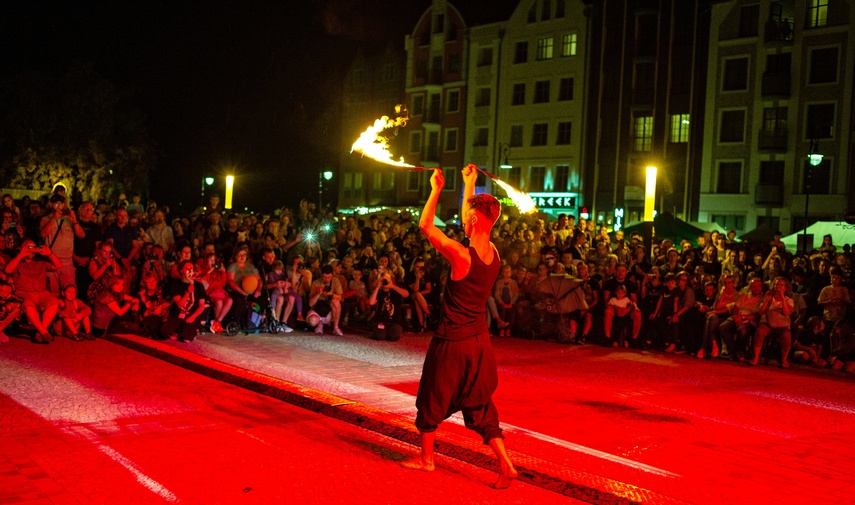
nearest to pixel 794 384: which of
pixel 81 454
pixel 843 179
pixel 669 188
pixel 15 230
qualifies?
pixel 81 454

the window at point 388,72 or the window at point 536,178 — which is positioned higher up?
the window at point 388,72

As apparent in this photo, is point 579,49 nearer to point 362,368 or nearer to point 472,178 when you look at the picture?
point 362,368

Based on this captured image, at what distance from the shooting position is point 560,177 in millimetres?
48094

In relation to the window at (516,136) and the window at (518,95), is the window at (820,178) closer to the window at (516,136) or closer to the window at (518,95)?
the window at (516,136)

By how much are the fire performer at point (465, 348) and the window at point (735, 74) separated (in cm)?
3953

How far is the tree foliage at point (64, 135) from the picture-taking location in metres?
45.6

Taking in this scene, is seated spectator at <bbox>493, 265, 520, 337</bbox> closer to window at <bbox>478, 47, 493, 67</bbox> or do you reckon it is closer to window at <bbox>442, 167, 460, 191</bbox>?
window at <bbox>442, 167, 460, 191</bbox>

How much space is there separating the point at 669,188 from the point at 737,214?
12.4 feet

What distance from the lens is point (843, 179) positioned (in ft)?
126

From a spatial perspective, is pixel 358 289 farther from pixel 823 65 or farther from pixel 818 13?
pixel 818 13

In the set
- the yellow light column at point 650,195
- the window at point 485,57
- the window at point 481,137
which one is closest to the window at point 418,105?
the window at point 481,137

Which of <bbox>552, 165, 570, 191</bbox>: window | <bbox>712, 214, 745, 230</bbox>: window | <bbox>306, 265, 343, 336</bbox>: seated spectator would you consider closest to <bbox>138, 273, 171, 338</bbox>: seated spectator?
<bbox>306, 265, 343, 336</bbox>: seated spectator

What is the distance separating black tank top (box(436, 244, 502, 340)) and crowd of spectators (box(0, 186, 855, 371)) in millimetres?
7452

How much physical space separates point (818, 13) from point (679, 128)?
8335 millimetres
